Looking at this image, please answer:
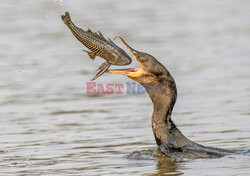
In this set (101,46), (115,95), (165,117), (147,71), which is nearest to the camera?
(101,46)

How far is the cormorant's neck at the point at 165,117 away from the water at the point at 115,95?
12.6 inches

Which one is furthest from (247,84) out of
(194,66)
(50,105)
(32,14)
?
(32,14)

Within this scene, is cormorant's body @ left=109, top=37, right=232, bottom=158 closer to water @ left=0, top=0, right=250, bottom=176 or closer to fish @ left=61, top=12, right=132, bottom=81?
fish @ left=61, top=12, right=132, bottom=81

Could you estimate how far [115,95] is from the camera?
46.4 ft

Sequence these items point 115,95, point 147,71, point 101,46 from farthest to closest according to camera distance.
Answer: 1. point 115,95
2. point 147,71
3. point 101,46

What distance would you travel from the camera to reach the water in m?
9.50

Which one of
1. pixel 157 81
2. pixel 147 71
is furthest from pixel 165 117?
pixel 147 71

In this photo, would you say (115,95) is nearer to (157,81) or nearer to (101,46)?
(157,81)

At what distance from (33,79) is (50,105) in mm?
2358

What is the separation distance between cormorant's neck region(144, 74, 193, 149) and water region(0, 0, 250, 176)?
1.05ft

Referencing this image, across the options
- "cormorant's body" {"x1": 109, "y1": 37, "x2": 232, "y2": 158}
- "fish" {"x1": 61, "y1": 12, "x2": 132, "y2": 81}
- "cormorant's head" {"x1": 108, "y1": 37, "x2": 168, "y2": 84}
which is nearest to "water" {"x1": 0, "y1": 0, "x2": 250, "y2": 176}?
"cormorant's body" {"x1": 109, "y1": 37, "x2": 232, "y2": 158}

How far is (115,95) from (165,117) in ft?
15.0

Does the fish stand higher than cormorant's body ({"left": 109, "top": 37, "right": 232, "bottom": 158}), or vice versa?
the fish

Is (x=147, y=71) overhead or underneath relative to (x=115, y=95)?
overhead
